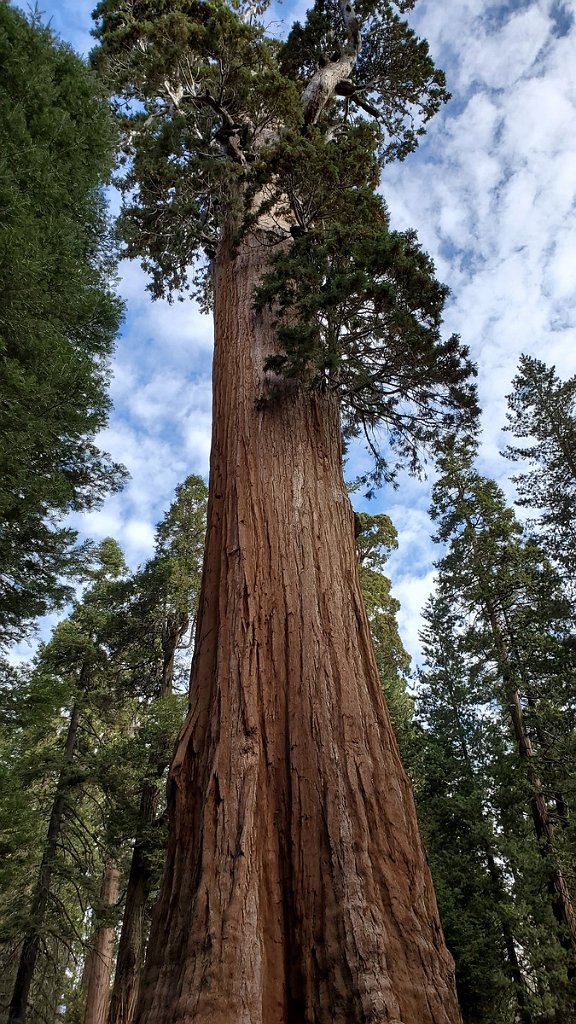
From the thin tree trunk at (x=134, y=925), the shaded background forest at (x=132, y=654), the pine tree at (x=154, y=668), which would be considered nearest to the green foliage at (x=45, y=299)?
the shaded background forest at (x=132, y=654)

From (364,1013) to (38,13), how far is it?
9409 millimetres

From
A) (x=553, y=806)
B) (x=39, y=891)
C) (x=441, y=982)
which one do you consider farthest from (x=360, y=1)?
(x=39, y=891)

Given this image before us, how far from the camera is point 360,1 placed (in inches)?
376

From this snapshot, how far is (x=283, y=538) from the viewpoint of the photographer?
4312mm

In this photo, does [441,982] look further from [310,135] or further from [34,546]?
[310,135]

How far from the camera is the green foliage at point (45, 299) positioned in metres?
4.98

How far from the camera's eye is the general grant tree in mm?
2627

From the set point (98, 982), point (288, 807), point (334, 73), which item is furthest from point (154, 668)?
point (334, 73)

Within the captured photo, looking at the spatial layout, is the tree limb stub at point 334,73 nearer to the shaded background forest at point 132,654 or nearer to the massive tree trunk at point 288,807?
the shaded background forest at point 132,654

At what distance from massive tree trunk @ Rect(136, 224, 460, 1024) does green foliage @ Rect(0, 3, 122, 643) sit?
2.02 meters

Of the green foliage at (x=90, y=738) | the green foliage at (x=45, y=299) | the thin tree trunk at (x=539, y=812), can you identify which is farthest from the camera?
the thin tree trunk at (x=539, y=812)

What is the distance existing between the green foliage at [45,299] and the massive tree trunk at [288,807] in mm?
2018

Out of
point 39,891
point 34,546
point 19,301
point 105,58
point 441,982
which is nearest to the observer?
point 441,982

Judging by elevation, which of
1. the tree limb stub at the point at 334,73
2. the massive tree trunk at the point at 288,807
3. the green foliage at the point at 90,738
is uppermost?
the tree limb stub at the point at 334,73
